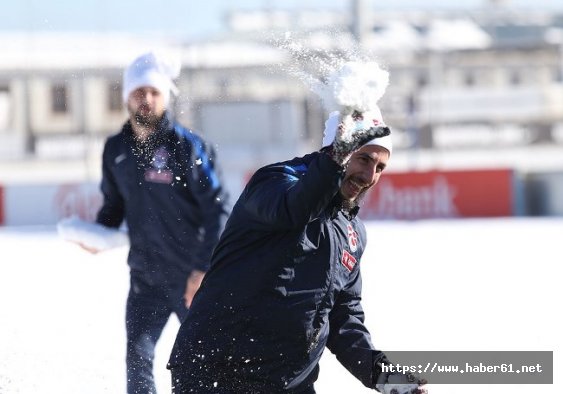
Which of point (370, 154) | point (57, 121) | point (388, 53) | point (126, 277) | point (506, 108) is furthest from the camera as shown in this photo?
point (506, 108)

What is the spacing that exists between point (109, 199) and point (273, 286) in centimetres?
217

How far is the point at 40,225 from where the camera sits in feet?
61.1

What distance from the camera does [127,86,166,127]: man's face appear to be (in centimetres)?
502

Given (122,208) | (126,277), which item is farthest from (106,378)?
(126,277)

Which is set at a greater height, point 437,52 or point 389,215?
point 437,52

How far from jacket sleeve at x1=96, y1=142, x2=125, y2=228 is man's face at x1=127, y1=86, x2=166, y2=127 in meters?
0.22

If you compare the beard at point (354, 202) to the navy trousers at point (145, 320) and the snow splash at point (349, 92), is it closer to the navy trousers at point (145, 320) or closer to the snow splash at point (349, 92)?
the snow splash at point (349, 92)

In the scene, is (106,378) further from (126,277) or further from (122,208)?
(126,277)

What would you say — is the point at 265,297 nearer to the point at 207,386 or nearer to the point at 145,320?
the point at 207,386

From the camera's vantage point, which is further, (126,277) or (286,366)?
(126,277)

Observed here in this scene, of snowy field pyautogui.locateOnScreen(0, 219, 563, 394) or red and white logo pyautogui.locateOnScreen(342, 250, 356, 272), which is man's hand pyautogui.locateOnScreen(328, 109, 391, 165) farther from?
snowy field pyautogui.locateOnScreen(0, 219, 563, 394)

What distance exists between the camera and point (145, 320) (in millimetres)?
4895

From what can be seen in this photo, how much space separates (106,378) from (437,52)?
20.7m

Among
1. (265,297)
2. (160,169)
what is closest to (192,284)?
(160,169)
